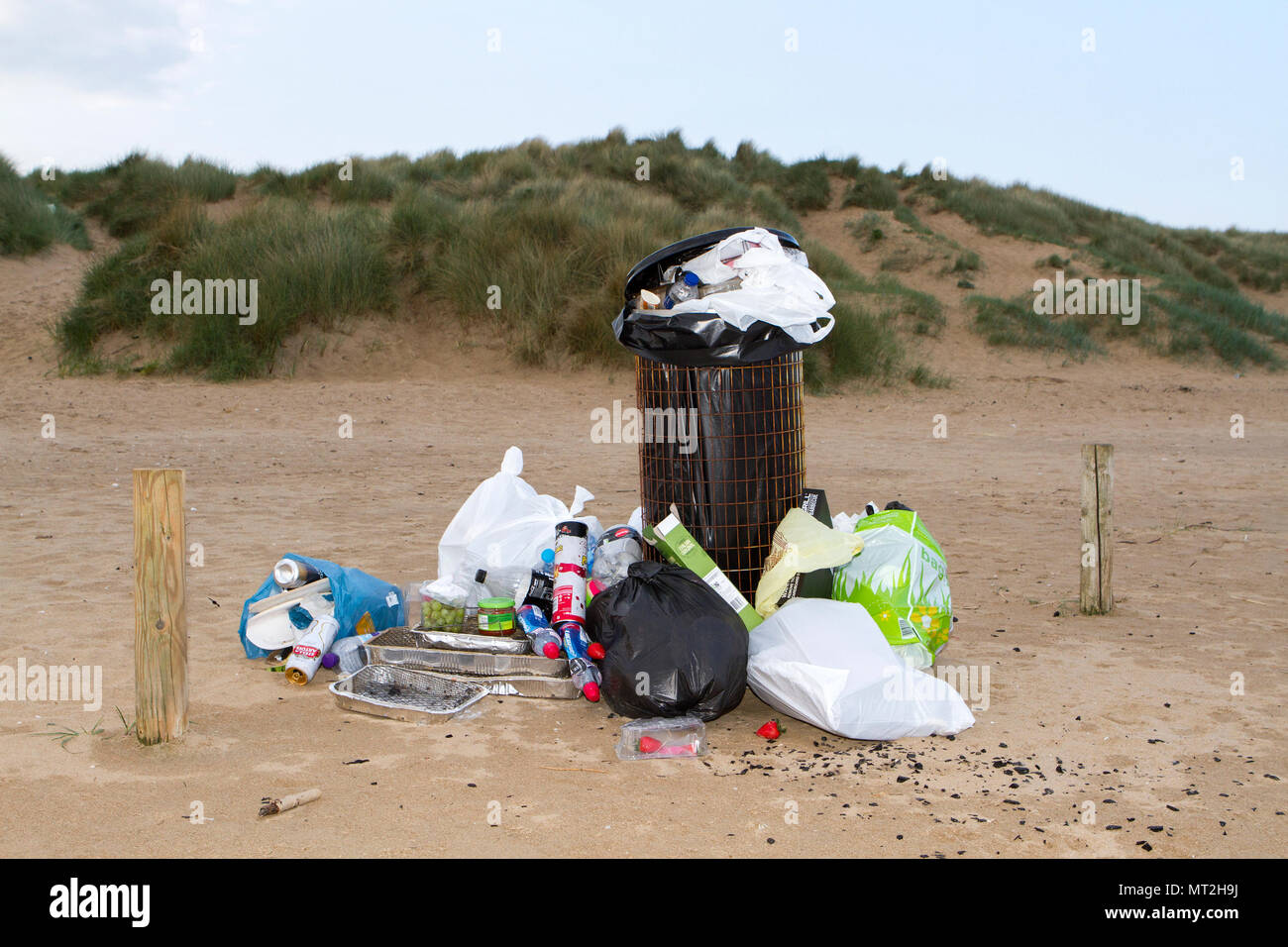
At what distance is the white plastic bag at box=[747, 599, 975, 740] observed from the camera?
11.2ft

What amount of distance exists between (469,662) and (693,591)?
3.01ft

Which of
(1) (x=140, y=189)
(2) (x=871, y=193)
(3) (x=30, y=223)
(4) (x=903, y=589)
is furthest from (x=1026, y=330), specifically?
(3) (x=30, y=223)

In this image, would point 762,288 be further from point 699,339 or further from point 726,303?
point 699,339

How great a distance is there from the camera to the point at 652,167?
2141cm

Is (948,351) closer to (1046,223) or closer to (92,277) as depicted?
(1046,223)

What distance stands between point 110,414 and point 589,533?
8.45 m

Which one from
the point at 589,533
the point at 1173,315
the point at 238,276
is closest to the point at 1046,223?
the point at 1173,315

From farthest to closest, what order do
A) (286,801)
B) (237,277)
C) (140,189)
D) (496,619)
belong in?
(140,189)
(237,277)
(496,619)
(286,801)

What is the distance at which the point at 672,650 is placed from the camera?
3488 millimetres

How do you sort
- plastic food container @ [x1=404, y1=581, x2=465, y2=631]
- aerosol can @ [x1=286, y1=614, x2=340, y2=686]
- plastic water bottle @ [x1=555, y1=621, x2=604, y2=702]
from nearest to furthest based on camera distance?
1. plastic water bottle @ [x1=555, y1=621, x2=604, y2=702]
2. aerosol can @ [x1=286, y1=614, x2=340, y2=686]
3. plastic food container @ [x1=404, y1=581, x2=465, y2=631]

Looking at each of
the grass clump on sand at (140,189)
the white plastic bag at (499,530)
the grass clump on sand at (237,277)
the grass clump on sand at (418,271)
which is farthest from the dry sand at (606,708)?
the grass clump on sand at (140,189)

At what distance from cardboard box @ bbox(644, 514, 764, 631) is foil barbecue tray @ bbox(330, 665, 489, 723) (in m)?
Result: 0.86

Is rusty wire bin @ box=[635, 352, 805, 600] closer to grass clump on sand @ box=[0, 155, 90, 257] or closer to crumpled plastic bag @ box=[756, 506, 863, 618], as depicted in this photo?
crumpled plastic bag @ box=[756, 506, 863, 618]

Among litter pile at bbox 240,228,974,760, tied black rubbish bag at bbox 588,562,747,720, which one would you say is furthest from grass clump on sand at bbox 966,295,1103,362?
tied black rubbish bag at bbox 588,562,747,720
